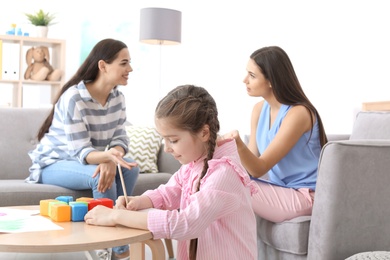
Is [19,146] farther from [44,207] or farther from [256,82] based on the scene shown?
[44,207]

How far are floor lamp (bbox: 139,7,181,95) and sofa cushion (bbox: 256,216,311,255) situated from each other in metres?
3.06

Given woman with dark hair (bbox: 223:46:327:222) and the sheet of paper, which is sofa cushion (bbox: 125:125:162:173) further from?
the sheet of paper

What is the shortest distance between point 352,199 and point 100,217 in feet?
2.87

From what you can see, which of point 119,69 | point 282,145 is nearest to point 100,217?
point 282,145

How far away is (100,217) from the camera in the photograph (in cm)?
165

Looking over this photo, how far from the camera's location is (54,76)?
5.96m

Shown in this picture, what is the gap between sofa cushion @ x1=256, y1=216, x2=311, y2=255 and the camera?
85.9 inches

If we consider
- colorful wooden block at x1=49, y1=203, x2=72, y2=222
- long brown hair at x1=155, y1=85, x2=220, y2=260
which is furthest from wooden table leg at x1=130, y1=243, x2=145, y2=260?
colorful wooden block at x1=49, y1=203, x2=72, y2=222

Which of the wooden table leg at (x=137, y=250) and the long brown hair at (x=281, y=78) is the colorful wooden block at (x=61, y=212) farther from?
the long brown hair at (x=281, y=78)

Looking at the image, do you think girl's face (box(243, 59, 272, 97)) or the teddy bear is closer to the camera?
girl's face (box(243, 59, 272, 97))

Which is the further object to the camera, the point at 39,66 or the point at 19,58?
the point at 39,66

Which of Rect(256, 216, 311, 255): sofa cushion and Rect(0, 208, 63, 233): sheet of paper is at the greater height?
Rect(0, 208, 63, 233): sheet of paper

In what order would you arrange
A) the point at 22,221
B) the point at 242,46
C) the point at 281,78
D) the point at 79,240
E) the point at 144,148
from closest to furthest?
the point at 79,240, the point at 22,221, the point at 281,78, the point at 144,148, the point at 242,46

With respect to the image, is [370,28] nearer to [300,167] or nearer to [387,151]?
[300,167]
